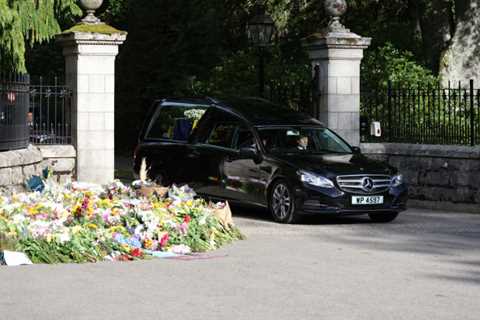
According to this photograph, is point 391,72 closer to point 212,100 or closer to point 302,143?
point 212,100

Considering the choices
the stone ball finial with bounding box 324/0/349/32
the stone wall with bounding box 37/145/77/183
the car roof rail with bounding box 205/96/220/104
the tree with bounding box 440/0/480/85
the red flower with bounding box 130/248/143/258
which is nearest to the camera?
the red flower with bounding box 130/248/143/258

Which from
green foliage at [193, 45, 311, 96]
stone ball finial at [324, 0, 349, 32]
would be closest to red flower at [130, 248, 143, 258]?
stone ball finial at [324, 0, 349, 32]

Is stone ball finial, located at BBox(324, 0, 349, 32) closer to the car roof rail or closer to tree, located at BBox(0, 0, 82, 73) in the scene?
the car roof rail

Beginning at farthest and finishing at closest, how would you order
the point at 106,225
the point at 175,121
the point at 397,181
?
the point at 175,121 < the point at 397,181 < the point at 106,225

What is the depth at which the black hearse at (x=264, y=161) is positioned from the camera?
1605cm

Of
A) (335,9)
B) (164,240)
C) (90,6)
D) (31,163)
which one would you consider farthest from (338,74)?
(164,240)

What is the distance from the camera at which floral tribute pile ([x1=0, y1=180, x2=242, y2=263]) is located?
1204cm

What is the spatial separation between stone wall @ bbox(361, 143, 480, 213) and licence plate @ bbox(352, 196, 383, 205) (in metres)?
3.13

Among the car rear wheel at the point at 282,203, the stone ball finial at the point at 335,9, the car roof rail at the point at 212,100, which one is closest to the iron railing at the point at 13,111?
the car roof rail at the point at 212,100

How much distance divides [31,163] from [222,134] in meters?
2.83

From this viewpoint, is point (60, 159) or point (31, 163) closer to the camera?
point (31, 163)

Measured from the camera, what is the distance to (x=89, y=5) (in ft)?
66.2

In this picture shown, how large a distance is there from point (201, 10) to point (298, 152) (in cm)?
2251

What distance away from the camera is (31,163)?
17.5 m
